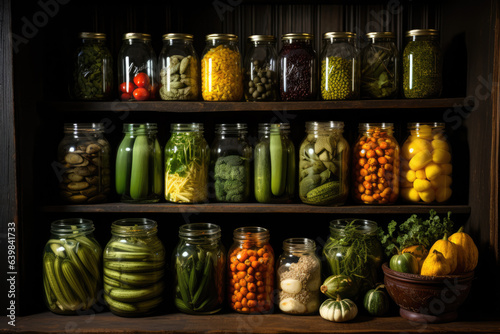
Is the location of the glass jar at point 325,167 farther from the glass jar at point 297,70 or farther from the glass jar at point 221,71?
the glass jar at point 221,71

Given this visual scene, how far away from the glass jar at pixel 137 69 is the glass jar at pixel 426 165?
2.96 ft

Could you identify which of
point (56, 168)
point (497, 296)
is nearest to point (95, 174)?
point (56, 168)

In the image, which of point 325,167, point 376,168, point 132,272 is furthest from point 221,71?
point 132,272

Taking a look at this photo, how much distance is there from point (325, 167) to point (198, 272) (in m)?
0.54

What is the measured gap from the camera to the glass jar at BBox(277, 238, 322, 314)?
5.24ft

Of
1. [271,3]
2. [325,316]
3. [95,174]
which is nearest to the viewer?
[325,316]

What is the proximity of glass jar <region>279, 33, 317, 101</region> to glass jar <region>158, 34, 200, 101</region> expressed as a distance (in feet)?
0.99

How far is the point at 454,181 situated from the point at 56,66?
58.8 inches

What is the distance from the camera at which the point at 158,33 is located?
1.86m

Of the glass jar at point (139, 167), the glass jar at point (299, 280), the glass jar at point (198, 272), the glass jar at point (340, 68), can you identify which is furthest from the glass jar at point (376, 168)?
the glass jar at point (139, 167)

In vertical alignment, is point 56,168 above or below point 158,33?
below

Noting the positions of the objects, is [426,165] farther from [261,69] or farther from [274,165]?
[261,69]

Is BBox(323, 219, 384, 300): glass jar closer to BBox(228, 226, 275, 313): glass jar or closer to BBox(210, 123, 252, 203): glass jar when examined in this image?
BBox(228, 226, 275, 313): glass jar

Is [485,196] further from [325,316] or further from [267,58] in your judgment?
[267,58]
